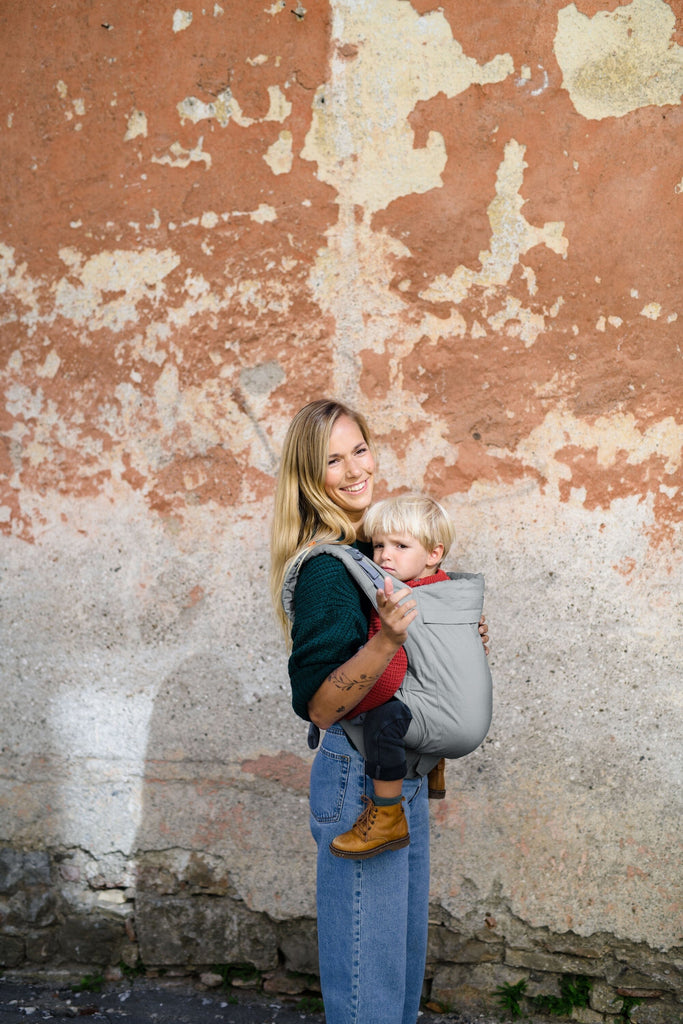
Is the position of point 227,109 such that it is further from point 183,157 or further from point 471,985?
point 471,985

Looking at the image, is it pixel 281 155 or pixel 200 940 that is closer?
pixel 281 155

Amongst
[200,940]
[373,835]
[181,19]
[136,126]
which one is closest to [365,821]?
[373,835]

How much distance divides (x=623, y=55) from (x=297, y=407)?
153 centimetres

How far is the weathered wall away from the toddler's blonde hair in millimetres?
766

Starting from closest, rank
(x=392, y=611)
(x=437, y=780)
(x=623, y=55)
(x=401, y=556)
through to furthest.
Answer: (x=392, y=611) < (x=401, y=556) < (x=437, y=780) < (x=623, y=55)

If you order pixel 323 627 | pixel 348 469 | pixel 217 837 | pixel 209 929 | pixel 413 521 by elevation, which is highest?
pixel 348 469

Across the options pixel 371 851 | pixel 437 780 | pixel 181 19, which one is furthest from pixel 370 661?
pixel 181 19

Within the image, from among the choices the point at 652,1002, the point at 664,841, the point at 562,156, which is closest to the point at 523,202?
the point at 562,156

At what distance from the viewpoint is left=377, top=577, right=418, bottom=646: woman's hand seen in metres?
1.64

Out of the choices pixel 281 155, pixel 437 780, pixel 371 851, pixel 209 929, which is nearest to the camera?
pixel 371 851

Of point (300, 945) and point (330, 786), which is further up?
point (330, 786)

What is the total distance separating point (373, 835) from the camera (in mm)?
1756

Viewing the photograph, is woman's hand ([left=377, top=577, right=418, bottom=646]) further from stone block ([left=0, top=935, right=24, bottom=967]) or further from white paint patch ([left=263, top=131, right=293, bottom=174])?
stone block ([left=0, top=935, right=24, bottom=967])

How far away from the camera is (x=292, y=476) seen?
2.00 metres
